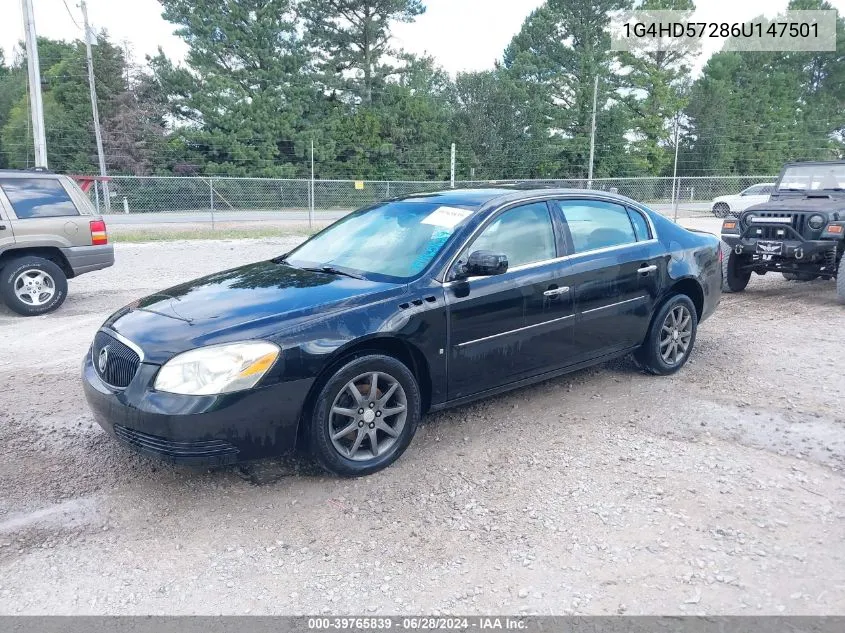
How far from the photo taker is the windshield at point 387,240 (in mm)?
4203

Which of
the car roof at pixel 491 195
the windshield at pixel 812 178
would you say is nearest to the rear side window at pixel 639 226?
the car roof at pixel 491 195

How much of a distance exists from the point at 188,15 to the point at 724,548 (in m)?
45.1

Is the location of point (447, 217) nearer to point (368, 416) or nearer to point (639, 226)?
point (368, 416)

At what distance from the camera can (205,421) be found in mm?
3246

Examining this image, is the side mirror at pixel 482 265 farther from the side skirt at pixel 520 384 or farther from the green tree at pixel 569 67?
the green tree at pixel 569 67

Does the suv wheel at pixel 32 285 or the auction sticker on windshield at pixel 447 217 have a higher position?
the auction sticker on windshield at pixel 447 217

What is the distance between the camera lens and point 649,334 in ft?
17.3

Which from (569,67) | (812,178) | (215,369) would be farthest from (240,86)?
(215,369)

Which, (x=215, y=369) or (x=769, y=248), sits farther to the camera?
(x=769, y=248)

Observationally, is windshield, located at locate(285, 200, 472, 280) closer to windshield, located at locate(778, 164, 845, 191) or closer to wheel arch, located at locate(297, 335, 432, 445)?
wheel arch, located at locate(297, 335, 432, 445)

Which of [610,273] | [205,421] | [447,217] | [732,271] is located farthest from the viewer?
[732,271]

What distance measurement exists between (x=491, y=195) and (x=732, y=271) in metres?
5.89

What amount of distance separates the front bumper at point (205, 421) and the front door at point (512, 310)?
108cm

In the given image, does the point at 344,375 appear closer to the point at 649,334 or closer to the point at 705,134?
the point at 649,334
